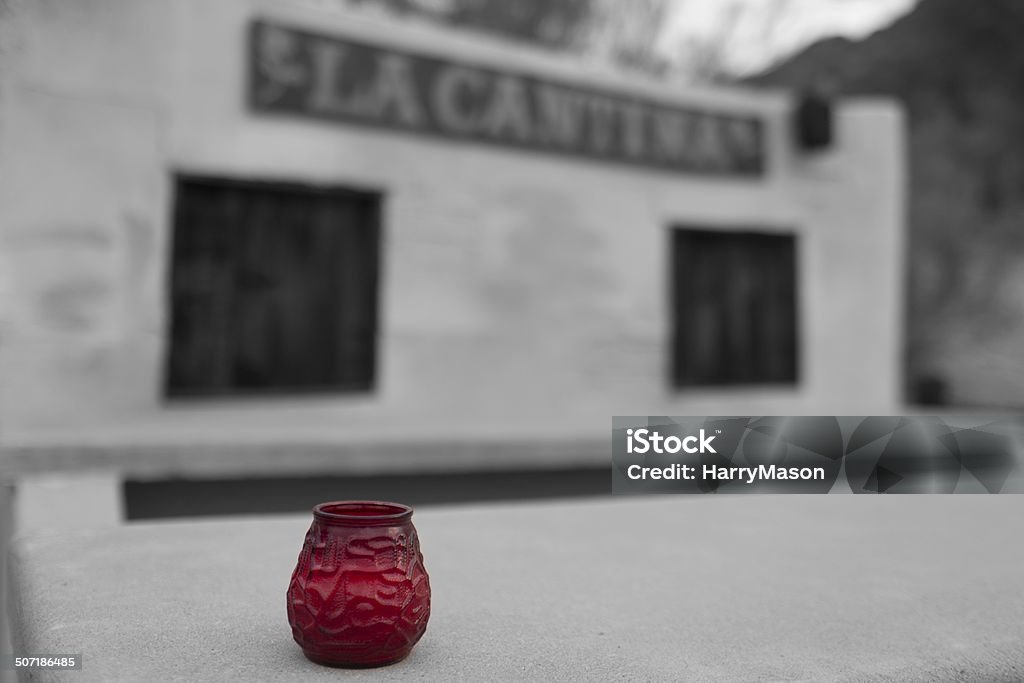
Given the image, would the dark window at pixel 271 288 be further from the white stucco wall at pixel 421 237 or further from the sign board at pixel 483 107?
the sign board at pixel 483 107

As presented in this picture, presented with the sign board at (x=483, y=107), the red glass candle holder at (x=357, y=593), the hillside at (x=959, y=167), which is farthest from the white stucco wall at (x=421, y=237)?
the hillside at (x=959, y=167)

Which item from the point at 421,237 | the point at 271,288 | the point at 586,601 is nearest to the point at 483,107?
the point at 421,237

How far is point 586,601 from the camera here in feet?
5.46

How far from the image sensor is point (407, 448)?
4039mm

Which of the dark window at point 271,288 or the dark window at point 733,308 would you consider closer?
the dark window at point 271,288

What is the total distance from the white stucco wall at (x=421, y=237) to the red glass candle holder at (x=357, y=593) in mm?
3424

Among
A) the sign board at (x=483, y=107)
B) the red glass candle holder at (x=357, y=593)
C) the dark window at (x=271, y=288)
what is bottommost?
the red glass candle holder at (x=357, y=593)

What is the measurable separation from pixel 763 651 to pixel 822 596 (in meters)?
0.45

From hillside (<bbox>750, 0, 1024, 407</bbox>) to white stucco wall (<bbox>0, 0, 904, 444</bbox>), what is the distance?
6.72 meters

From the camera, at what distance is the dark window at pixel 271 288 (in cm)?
461

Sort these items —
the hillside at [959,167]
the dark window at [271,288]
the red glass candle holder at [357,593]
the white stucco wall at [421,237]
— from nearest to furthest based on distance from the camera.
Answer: the red glass candle holder at [357,593]
the white stucco wall at [421,237]
the dark window at [271,288]
the hillside at [959,167]

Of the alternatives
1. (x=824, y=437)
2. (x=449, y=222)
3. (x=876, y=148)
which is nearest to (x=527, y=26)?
(x=876, y=148)

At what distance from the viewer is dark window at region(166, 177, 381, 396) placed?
4.61 m

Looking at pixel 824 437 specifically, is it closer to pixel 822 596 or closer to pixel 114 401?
pixel 822 596
